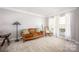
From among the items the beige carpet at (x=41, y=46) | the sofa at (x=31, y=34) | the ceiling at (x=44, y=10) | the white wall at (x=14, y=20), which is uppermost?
the ceiling at (x=44, y=10)

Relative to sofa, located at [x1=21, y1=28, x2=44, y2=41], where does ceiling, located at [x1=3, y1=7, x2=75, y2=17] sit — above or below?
above

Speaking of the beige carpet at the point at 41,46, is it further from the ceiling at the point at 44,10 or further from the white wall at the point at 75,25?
the ceiling at the point at 44,10

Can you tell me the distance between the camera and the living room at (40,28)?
211 cm

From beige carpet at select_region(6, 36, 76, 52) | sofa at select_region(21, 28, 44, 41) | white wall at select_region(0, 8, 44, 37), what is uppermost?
white wall at select_region(0, 8, 44, 37)

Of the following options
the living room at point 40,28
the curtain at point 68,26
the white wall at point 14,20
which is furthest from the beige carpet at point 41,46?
the white wall at point 14,20

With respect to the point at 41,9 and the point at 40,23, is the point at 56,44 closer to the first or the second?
the point at 40,23

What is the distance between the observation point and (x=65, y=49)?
216 cm

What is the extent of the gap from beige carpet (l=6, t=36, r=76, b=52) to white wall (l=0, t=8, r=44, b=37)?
0.27 m

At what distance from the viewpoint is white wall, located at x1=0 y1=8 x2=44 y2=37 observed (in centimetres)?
209

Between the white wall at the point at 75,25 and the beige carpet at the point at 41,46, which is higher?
the white wall at the point at 75,25

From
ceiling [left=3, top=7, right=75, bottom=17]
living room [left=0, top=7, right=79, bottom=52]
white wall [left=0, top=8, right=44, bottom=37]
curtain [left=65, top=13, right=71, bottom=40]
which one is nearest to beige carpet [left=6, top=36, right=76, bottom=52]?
living room [left=0, top=7, right=79, bottom=52]

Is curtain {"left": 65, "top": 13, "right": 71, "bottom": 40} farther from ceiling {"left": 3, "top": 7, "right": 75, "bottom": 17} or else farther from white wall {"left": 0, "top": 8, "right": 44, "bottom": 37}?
white wall {"left": 0, "top": 8, "right": 44, "bottom": 37}
